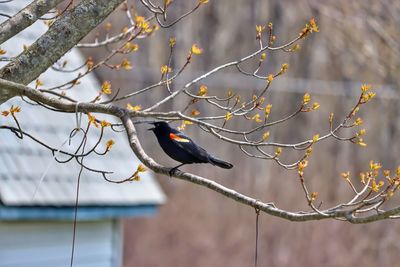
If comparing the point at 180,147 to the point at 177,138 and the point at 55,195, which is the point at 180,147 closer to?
the point at 177,138

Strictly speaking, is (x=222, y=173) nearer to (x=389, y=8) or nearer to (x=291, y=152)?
(x=291, y=152)

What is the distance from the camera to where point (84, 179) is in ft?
25.5

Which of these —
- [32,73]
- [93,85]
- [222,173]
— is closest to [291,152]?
[222,173]

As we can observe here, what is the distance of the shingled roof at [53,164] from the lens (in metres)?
7.02

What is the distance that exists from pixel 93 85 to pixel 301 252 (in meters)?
7.56

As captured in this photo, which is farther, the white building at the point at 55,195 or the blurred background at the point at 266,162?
the blurred background at the point at 266,162

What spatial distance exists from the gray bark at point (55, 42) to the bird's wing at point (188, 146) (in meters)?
0.62

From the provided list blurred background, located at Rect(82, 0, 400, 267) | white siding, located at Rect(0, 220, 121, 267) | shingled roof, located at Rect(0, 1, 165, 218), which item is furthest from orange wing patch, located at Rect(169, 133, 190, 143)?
blurred background, located at Rect(82, 0, 400, 267)

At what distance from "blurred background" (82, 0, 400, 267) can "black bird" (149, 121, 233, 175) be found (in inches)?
368

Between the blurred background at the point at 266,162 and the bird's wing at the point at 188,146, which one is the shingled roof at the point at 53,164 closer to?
the bird's wing at the point at 188,146

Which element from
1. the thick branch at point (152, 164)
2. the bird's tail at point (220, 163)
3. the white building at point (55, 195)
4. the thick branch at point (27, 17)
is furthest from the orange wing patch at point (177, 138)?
the white building at point (55, 195)

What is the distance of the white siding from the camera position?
7332 mm

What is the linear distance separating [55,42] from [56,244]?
13.7ft

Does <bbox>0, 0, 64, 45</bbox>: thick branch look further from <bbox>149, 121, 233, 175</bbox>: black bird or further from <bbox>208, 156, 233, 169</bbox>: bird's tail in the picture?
<bbox>208, 156, 233, 169</bbox>: bird's tail
